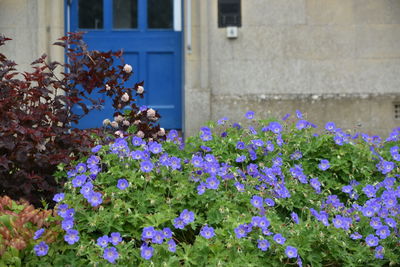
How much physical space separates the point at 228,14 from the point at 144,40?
1.01 meters

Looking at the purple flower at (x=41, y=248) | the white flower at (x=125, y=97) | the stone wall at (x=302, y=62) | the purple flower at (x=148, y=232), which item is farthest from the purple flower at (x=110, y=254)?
the stone wall at (x=302, y=62)

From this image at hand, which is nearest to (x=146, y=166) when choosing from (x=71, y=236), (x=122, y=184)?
(x=122, y=184)

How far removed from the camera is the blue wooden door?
6.73 metres

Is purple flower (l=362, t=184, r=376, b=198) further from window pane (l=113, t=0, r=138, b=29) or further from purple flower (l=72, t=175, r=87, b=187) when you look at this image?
window pane (l=113, t=0, r=138, b=29)

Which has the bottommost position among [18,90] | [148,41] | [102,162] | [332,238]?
[332,238]

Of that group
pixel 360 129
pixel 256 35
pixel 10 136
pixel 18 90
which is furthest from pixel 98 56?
pixel 360 129

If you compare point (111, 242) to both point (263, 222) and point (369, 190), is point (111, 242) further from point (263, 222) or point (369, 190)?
point (369, 190)

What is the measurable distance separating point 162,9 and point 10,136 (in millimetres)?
4062

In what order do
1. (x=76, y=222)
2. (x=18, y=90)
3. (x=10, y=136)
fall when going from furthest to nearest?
(x=18, y=90), (x=10, y=136), (x=76, y=222)

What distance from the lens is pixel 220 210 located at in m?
2.48

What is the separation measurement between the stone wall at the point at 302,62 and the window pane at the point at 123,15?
79 centimetres

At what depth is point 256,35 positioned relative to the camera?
6.48m

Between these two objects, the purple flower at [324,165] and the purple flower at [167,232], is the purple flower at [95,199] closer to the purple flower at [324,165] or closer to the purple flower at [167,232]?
the purple flower at [167,232]

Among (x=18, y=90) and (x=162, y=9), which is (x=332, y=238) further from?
(x=162, y=9)
